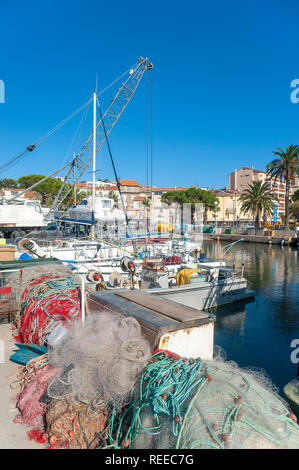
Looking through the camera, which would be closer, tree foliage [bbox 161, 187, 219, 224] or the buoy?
A: the buoy

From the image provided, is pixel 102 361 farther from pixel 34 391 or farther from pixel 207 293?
pixel 207 293

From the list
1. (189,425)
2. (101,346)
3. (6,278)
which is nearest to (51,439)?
(101,346)

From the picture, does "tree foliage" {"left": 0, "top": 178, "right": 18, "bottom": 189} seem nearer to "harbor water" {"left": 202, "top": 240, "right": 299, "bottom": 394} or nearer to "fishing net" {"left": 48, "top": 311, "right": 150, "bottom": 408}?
"harbor water" {"left": 202, "top": 240, "right": 299, "bottom": 394}

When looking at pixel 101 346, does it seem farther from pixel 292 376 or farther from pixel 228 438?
pixel 292 376

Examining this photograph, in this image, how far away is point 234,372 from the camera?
9.45 ft

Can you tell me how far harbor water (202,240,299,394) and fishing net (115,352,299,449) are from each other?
6158 mm

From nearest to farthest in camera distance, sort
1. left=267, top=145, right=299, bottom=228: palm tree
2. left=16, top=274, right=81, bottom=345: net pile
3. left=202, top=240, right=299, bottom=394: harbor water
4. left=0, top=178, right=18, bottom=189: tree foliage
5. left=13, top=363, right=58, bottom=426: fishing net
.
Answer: left=13, top=363, right=58, bottom=426: fishing net, left=16, top=274, right=81, bottom=345: net pile, left=202, top=240, right=299, bottom=394: harbor water, left=267, top=145, right=299, bottom=228: palm tree, left=0, top=178, right=18, bottom=189: tree foliage

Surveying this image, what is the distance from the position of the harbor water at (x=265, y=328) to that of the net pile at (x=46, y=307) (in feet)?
19.0

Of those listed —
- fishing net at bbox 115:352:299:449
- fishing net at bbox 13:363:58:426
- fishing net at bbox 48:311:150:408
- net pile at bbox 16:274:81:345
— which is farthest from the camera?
net pile at bbox 16:274:81:345

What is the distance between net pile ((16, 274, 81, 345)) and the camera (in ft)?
16.4

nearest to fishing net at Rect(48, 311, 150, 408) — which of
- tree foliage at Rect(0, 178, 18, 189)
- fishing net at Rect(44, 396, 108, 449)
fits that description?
fishing net at Rect(44, 396, 108, 449)

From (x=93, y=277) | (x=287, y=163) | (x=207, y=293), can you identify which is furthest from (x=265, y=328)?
(x=287, y=163)

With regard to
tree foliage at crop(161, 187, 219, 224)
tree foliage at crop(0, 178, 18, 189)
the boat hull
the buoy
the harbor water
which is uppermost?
tree foliage at crop(0, 178, 18, 189)
